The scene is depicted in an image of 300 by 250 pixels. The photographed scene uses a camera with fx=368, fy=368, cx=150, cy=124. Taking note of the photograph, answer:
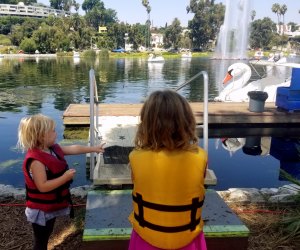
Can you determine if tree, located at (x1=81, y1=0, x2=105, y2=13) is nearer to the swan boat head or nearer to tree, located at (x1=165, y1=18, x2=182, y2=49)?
tree, located at (x1=165, y1=18, x2=182, y2=49)

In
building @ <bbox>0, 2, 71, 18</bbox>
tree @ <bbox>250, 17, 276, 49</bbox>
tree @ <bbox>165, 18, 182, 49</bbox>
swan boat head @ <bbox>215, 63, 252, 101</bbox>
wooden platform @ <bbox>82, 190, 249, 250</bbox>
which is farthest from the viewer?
building @ <bbox>0, 2, 71, 18</bbox>

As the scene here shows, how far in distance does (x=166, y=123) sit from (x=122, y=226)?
1.55 meters

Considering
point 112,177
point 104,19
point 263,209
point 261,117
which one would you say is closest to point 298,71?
point 261,117

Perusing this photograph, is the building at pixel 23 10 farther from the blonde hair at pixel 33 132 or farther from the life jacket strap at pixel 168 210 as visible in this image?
the life jacket strap at pixel 168 210

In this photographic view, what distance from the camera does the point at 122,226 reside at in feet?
10.2

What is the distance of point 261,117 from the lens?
35.4 ft

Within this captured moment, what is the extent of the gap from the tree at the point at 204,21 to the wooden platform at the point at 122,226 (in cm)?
11318

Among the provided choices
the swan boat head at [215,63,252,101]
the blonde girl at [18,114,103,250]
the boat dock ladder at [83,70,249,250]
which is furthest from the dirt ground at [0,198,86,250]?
the swan boat head at [215,63,252,101]

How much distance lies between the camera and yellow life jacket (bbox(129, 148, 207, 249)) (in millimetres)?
1893

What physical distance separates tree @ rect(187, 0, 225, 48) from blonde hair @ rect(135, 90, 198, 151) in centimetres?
11455

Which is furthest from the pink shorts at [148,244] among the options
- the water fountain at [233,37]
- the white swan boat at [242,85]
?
the water fountain at [233,37]

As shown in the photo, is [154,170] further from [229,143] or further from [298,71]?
[298,71]

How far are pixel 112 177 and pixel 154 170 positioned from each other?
2.84 m

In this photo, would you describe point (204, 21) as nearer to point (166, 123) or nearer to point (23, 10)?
point (23, 10)
